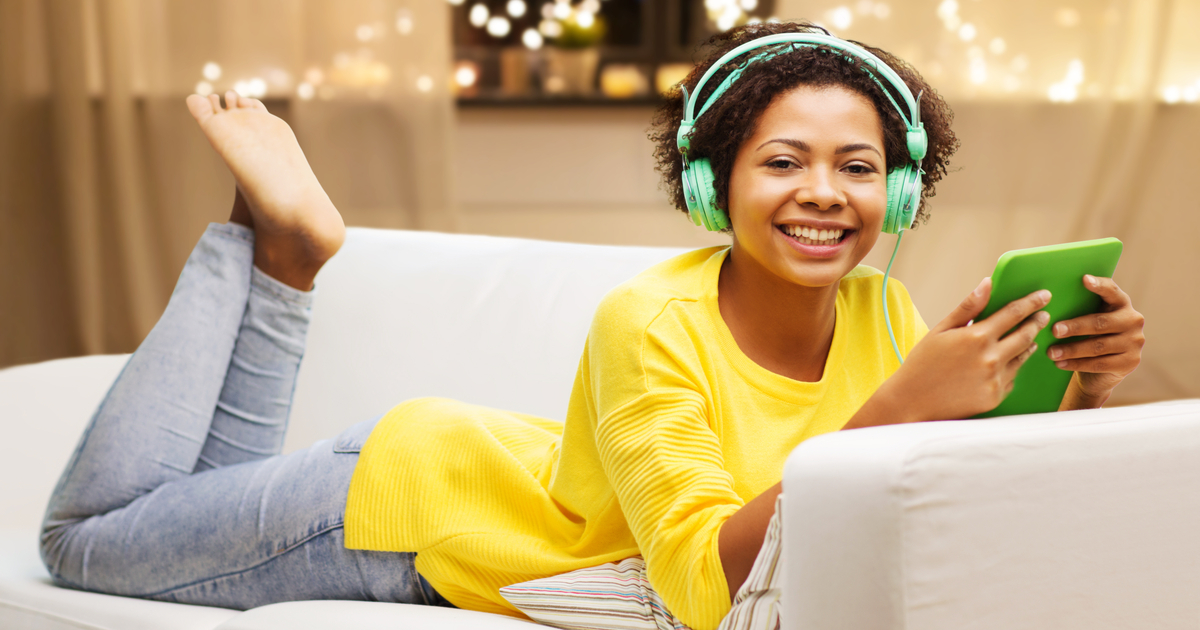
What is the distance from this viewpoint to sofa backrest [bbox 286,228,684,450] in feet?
4.29

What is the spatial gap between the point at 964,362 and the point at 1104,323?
0.55 ft

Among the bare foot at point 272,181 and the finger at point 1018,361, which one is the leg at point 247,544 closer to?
the bare foot at point 272,181

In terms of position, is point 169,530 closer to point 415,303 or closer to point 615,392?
point 415,303

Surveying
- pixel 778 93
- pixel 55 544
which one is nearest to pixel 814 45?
pixel 778 93

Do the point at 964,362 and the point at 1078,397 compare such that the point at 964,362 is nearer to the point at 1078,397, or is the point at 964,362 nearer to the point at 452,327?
the point at 1078,397

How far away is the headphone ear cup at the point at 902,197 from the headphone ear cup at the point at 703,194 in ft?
0.51

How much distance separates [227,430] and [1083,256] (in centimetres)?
100

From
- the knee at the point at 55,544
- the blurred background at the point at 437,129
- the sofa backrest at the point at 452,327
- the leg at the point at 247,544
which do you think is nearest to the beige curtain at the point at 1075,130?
the blurred background at the point at 437,129

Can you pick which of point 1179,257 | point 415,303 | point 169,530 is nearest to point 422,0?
point 415,303

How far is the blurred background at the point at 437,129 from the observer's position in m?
2.77

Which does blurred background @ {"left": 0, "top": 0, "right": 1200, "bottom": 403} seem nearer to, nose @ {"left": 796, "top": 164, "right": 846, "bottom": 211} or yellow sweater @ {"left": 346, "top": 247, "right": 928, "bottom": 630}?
yellow sweater @ {"left": 346, "top": 247, "right": 928, "bottom": 630}

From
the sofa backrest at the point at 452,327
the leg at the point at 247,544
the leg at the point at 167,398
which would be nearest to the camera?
the leg at the point at 247,544

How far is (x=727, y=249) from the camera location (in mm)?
951

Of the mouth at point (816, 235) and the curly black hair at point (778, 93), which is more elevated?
the curly black hair at point (778, 93)
